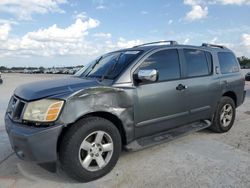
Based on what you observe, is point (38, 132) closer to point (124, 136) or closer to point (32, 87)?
point (32, 87)

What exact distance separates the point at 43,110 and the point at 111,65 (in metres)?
1.48

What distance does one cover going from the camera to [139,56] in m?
4.45

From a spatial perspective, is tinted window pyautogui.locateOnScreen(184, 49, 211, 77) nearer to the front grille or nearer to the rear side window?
the rear side window

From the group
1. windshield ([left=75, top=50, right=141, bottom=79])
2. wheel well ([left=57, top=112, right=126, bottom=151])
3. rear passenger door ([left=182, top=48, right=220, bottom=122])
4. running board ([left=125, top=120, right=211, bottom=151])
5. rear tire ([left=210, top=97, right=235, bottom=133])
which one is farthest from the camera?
rear tire ([left=210, top=97, right=235, bottom=133])

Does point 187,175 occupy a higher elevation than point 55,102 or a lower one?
lower

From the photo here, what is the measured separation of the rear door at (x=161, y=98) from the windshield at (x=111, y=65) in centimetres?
25

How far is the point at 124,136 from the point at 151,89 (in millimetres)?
808

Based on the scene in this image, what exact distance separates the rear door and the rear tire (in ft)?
3.49

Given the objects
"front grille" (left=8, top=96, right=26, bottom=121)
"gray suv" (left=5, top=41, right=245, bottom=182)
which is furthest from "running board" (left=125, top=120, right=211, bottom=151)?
"front grille" (left=8, top=96, right=26, bottom=121)

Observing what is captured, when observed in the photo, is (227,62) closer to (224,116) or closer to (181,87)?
(224,116)

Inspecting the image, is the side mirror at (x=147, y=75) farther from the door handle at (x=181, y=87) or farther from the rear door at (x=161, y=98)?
the door handle at (x=181, y=87)

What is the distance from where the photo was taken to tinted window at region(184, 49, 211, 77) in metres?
5.12

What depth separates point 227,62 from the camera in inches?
241

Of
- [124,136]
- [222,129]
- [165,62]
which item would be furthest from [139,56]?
[222,129]
